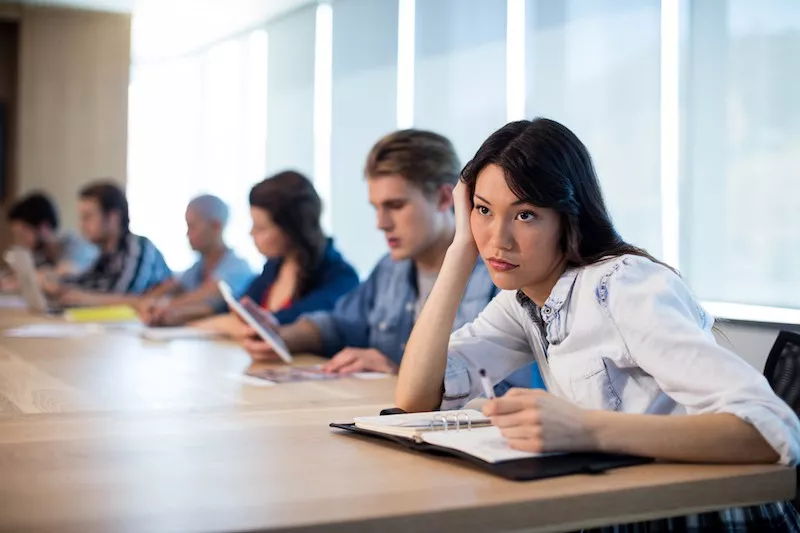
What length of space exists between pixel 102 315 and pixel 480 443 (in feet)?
10.9

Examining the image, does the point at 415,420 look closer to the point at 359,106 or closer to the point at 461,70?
the point at 461,70

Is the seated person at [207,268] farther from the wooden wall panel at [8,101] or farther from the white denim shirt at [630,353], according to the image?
the wooden wall panel at [8,101]

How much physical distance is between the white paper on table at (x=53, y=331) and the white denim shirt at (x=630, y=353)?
2146mm

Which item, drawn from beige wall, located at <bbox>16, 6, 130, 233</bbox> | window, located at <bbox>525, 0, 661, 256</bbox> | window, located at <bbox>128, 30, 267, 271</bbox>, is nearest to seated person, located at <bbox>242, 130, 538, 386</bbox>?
window, located at <bbox>525, 0, 661, 256</bbox>

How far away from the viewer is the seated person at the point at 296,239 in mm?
3561

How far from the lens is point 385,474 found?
1254mm

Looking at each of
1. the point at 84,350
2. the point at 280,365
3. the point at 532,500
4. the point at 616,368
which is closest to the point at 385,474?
the point at 532,500

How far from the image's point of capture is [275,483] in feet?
3.98

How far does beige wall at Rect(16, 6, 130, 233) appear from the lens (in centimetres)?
836

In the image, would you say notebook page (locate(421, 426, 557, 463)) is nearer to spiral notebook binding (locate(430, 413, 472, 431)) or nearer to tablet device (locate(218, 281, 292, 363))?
spiral notebook binding (locate(430, 413, 472, 431))

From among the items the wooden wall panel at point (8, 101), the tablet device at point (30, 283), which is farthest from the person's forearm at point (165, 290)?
the wooden wall panel at point (8, 101)

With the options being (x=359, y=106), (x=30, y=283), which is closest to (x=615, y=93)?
(x=359, y=106)

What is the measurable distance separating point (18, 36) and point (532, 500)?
8478 millimetres

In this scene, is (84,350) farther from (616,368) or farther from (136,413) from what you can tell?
(616,368)
